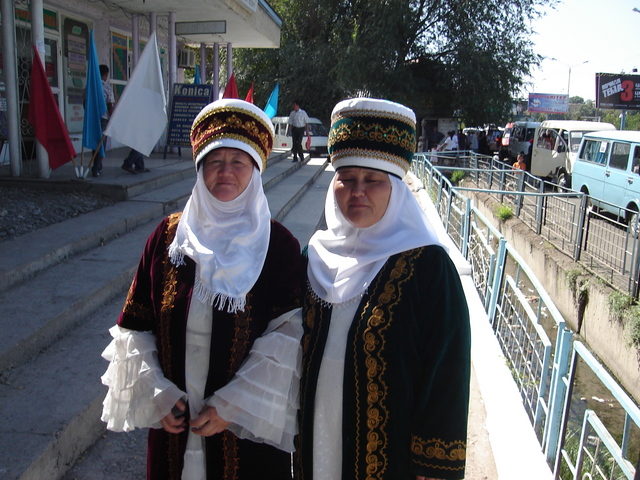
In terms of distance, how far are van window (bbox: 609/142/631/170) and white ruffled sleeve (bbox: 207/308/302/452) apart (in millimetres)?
10558

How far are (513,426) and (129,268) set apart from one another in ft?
9.98

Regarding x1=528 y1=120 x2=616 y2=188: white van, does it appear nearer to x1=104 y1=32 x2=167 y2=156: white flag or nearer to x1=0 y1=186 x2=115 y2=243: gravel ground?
x1=104 y1=32 x2=167 y2=156: white flag

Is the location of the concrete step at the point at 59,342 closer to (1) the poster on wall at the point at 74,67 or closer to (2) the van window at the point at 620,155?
(1) the poster on wall at the point at 74,67

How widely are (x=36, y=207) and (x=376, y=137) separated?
4.85 metres

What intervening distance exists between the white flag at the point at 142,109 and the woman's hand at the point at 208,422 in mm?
5200

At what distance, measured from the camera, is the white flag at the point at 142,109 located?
6.41 m

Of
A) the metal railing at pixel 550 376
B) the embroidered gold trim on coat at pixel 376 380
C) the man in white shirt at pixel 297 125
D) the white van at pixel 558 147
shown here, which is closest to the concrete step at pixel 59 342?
the embroidered gold trim on coat at pixel 376 380

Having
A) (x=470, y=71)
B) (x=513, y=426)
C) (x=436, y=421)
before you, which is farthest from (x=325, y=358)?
(x=470, y=71)

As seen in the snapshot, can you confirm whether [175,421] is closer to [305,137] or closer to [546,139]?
[546,139]

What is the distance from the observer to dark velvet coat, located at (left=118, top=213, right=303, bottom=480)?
181 cm

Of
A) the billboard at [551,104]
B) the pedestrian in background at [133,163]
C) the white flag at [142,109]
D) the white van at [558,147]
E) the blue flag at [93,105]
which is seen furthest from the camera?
the billboard at [551,104]

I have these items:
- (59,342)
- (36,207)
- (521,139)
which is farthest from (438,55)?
(59,342)

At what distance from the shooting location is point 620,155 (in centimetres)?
1066

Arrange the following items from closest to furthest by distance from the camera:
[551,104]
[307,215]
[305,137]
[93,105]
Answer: [93,105] < [307,215] < [305,137] < [551,104]
